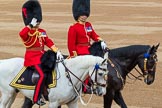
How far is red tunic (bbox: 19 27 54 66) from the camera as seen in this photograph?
775cm

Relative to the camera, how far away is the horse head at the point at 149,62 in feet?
27.2

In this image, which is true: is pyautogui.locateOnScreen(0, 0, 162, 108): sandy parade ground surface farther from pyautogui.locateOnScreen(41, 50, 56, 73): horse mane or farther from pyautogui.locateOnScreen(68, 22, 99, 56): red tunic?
pyautogui.locateOnScreen(41, 50, 56, 73): horse mane

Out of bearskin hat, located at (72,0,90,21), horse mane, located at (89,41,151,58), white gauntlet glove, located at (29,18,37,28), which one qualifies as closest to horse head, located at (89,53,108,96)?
white gauntlet glove, located at (29,18,37,28)

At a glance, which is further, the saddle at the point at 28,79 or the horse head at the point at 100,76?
the saddle at the point at 28,79

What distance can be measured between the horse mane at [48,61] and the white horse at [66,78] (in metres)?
0.11

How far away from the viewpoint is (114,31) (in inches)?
888

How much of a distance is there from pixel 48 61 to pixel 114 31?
15.2 metres

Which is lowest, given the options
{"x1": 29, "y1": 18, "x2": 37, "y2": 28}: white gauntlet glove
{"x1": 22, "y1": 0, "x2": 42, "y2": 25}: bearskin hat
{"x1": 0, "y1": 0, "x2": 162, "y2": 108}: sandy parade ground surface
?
{"x1": 0, "y1": 0, "x2": 162, "y2": 108}: sandy parade ground surface

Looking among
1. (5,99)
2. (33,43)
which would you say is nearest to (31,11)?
(33,43)

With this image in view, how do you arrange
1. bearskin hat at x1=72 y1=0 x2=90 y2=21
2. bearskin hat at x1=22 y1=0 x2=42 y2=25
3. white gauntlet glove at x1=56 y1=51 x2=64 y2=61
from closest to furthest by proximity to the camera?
white gauntlet glove at x1=56 y1=51 x2=64 y2=61 < bearskin hat at x1=22 y1=0 x2=42 y2=25 < bearskin hat at x1=72 y1=0 x2=90 y2=21

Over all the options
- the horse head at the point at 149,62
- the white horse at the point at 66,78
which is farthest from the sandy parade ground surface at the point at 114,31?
the white horse at the point at 66,78

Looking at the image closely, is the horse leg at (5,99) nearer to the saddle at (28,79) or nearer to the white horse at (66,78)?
the white horse at (66,78)

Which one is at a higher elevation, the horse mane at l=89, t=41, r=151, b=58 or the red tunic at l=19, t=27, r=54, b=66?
the red tunic at l=19, t=27, r=54, b=66

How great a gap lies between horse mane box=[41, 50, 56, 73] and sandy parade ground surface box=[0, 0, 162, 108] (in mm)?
2476
